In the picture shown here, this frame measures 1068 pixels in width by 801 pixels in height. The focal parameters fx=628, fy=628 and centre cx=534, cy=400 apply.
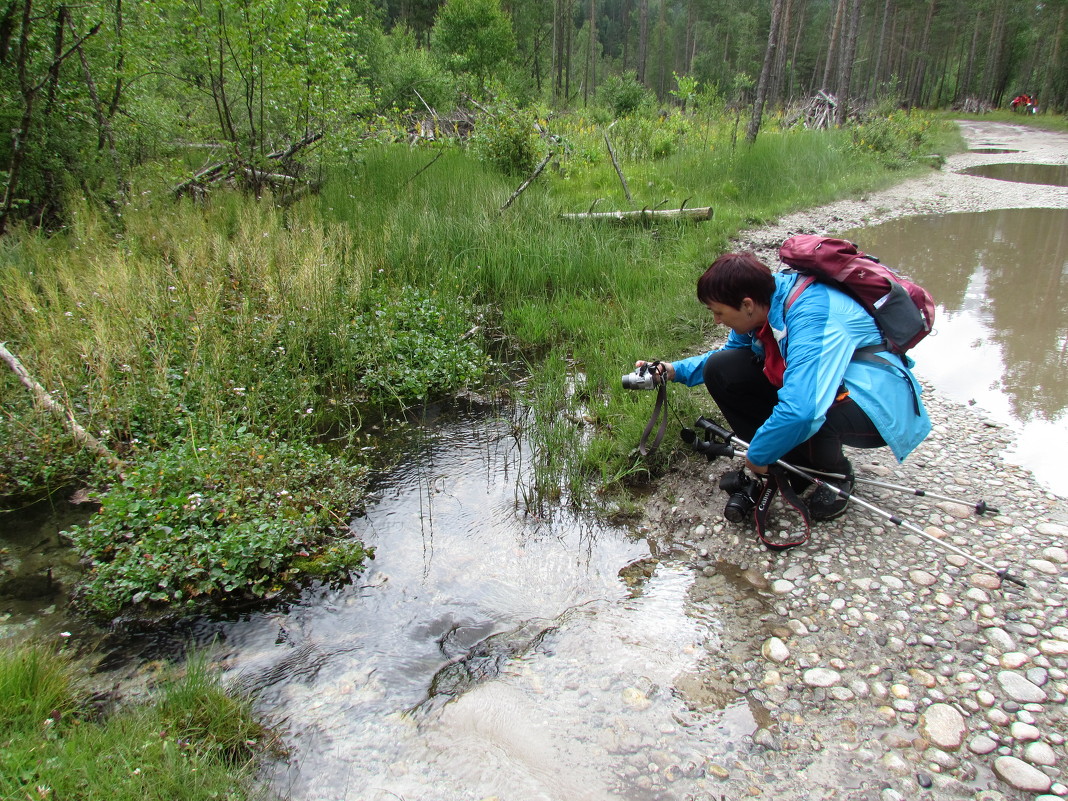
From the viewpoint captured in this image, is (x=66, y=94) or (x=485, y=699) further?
(x=66, y=94)

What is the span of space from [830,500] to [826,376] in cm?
90

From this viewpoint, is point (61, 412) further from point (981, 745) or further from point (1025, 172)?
point (1025, 172)

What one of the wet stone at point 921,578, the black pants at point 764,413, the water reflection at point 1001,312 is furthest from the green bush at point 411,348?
the water reflection at point 1001,312

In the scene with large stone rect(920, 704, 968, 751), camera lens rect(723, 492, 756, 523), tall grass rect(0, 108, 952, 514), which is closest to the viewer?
large stone rect(920, 704, 968, 751)

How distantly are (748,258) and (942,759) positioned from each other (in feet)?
7.31

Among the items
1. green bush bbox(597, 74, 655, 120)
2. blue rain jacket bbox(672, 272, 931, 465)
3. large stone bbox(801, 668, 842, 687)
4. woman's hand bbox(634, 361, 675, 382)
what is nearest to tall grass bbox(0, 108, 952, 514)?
woman's hand bbox(634, 361, 675, 382)

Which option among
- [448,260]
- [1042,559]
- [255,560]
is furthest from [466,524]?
[448,260]

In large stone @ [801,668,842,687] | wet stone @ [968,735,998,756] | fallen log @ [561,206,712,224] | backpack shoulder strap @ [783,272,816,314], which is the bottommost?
large stone @ [801,668,842,687]

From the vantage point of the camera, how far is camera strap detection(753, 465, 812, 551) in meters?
3.39

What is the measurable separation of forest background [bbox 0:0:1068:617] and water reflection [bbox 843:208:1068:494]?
2094 mm

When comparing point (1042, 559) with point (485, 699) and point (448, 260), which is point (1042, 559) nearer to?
point (485, 699)

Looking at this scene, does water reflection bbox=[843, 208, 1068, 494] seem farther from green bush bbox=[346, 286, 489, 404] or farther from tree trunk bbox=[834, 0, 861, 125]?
tree trunk bbox=[834, 0, 861, 125]

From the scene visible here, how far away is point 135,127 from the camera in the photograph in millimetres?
8484

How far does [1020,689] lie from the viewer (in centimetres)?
248
